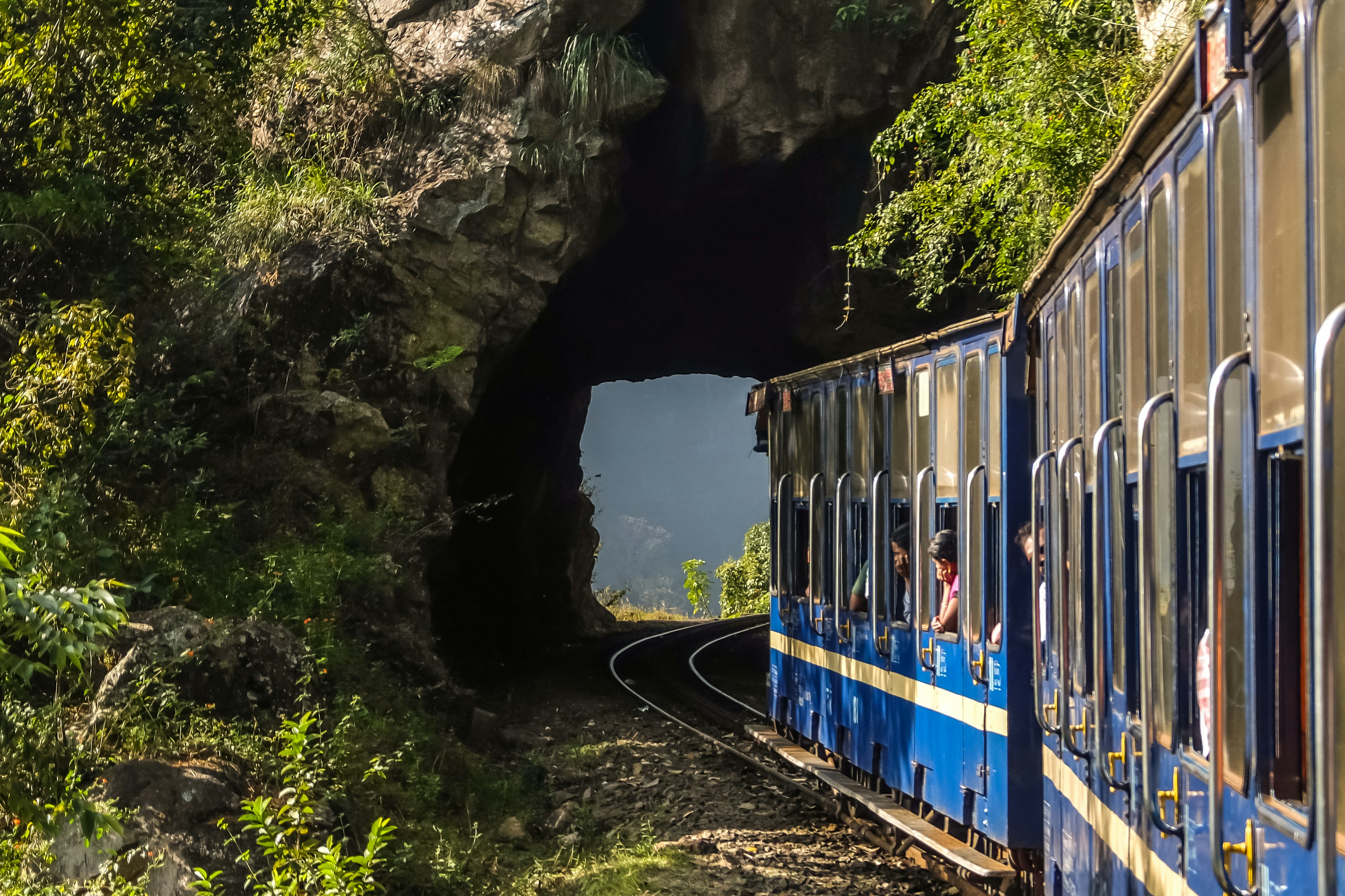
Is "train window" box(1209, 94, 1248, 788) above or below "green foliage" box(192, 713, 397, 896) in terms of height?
above

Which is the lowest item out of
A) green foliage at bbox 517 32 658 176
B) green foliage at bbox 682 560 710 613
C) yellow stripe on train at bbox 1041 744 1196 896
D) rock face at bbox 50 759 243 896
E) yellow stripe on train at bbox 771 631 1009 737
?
green foliage at bbox 682 560 710 613

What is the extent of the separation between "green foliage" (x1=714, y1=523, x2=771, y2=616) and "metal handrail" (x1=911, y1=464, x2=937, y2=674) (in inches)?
1336

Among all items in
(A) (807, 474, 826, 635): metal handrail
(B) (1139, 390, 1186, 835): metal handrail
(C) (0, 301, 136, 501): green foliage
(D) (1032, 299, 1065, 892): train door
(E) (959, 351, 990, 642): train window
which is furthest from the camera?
(A) (807, 474, 826, 635): metal handrail

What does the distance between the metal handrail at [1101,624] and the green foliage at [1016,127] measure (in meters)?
8.09

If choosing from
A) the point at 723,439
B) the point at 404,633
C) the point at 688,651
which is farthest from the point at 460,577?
the point at 723,439

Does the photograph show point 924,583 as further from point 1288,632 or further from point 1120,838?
point 1288,632

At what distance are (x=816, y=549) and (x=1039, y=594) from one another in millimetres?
4471

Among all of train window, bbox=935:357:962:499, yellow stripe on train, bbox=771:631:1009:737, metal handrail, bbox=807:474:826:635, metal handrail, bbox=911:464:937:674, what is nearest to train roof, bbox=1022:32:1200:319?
train window, bbox=935:357:962:499

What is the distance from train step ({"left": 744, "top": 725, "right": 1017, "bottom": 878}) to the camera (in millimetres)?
6902

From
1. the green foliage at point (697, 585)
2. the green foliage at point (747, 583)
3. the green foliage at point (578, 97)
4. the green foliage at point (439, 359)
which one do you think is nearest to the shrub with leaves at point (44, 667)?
the green foliage at point (439, 359)

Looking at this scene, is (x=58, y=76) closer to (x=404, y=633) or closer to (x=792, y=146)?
(x=404, y=633)

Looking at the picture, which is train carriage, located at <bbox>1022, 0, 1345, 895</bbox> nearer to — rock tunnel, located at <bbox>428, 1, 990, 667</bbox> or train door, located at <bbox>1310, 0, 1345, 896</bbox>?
train door, located at <bbox>1310, 0, 1345, 896</bbox>

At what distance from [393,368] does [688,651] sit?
10.3m

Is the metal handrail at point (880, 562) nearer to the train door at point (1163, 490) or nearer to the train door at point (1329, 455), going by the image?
the train door at point (1163, 490)
